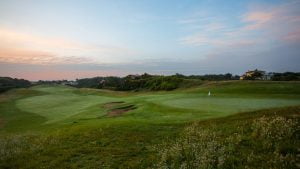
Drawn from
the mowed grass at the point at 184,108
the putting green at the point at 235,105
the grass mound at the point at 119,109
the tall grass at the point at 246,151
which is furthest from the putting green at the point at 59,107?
the tall grass at the point at 246,151

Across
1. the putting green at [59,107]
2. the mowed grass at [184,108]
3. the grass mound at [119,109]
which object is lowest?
the putting green at [59,107]

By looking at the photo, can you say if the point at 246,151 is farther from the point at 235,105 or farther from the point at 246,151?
the point at 235,105

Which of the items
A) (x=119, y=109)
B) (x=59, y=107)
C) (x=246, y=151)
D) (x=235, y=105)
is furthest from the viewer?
(x=59, y=107)

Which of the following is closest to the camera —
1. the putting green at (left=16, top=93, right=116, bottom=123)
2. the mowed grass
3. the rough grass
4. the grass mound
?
the rough grass

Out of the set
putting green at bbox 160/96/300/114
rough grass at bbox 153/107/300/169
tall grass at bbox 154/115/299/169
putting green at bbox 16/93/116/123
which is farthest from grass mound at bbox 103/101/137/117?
tall grass at bbox 154/115/299/169

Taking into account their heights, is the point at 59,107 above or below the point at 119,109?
below

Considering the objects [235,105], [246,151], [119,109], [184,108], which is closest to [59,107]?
[119,109]

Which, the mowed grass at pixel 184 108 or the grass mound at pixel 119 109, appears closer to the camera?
the mowed grass at pixel 184 108

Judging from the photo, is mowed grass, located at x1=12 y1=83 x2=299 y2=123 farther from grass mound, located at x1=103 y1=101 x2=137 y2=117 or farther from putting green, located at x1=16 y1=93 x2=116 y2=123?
grass mound, located at x1=103 y1=101 x2=137 y2=117

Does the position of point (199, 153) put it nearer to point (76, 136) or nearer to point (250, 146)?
point (250, 146)

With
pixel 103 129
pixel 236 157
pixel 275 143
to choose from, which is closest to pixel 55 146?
pixel 103 129

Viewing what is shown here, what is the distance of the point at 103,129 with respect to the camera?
21.1 meters

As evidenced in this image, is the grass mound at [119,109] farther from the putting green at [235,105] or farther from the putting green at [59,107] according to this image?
the putting green at [235,105]

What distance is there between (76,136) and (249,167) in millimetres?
13642
